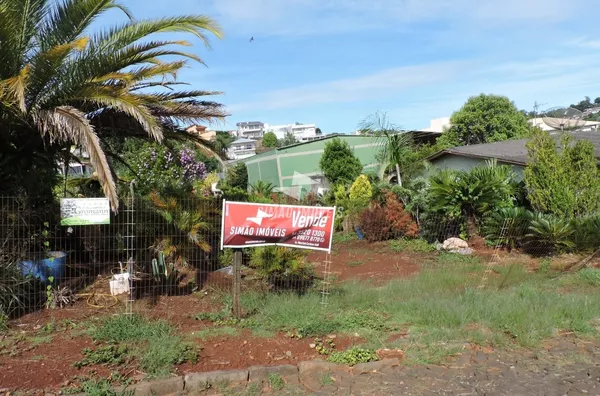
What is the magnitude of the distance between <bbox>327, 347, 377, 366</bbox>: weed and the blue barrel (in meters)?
4.14

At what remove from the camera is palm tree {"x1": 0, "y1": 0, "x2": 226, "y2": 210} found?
6.43m

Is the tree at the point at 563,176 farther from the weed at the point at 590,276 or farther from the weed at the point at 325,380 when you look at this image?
the weed at the point at 325,380

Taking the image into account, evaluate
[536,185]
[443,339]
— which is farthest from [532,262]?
Answer: [443,339]

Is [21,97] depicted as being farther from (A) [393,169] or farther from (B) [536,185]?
(A) [393,169]

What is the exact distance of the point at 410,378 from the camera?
16.2 feet

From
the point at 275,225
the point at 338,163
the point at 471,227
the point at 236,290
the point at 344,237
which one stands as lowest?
the point at 344,237

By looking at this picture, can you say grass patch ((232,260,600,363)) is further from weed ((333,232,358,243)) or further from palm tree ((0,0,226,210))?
weed ((333,232,358,243))

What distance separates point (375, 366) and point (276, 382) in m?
1.08

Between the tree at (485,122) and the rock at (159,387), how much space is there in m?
25.5

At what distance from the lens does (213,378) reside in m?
4.74

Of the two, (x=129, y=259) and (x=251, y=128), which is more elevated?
(x=251, y=128)

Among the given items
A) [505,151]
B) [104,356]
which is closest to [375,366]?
[104,356]

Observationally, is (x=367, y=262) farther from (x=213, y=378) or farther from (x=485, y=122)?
(x=485, y=122)

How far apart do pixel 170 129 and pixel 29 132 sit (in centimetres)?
221
